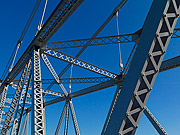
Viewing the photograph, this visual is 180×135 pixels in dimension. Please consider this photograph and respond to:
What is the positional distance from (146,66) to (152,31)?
0.66m

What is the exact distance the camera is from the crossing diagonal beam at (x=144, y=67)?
9.52ft

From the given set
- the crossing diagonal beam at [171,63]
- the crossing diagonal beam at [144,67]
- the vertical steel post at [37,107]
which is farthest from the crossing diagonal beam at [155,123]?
the crossing diagonal beam at [144,67]

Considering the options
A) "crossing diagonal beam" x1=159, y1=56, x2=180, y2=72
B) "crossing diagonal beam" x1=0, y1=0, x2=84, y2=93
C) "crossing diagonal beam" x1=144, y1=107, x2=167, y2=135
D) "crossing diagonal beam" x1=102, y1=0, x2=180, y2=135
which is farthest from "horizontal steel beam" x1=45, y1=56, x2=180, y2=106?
"crossing diagonal beam" x1=102, y1=0, x2=180, y2=135

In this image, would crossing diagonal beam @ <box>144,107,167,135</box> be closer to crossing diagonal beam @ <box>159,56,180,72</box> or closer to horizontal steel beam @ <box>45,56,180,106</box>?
horizontal steel beam @ <box>45,56,180,106</box>

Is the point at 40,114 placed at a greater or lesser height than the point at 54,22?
lesser

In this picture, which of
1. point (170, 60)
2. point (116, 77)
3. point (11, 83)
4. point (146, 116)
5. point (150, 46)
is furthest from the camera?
point (11, 83)

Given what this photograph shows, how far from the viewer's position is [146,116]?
11438mm

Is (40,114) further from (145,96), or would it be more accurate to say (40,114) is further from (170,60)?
(170,60)

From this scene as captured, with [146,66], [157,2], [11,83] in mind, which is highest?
[11,83]

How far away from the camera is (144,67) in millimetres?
2914

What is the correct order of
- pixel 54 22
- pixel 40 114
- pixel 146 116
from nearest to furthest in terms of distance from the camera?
1. pixel 40 114
2. pixel 54 22
3. pixel 146 116

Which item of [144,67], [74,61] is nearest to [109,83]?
[74,61]

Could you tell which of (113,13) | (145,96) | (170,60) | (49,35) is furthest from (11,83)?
(145,96)

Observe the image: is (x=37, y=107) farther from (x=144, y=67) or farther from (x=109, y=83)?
(x=109, y=83)
